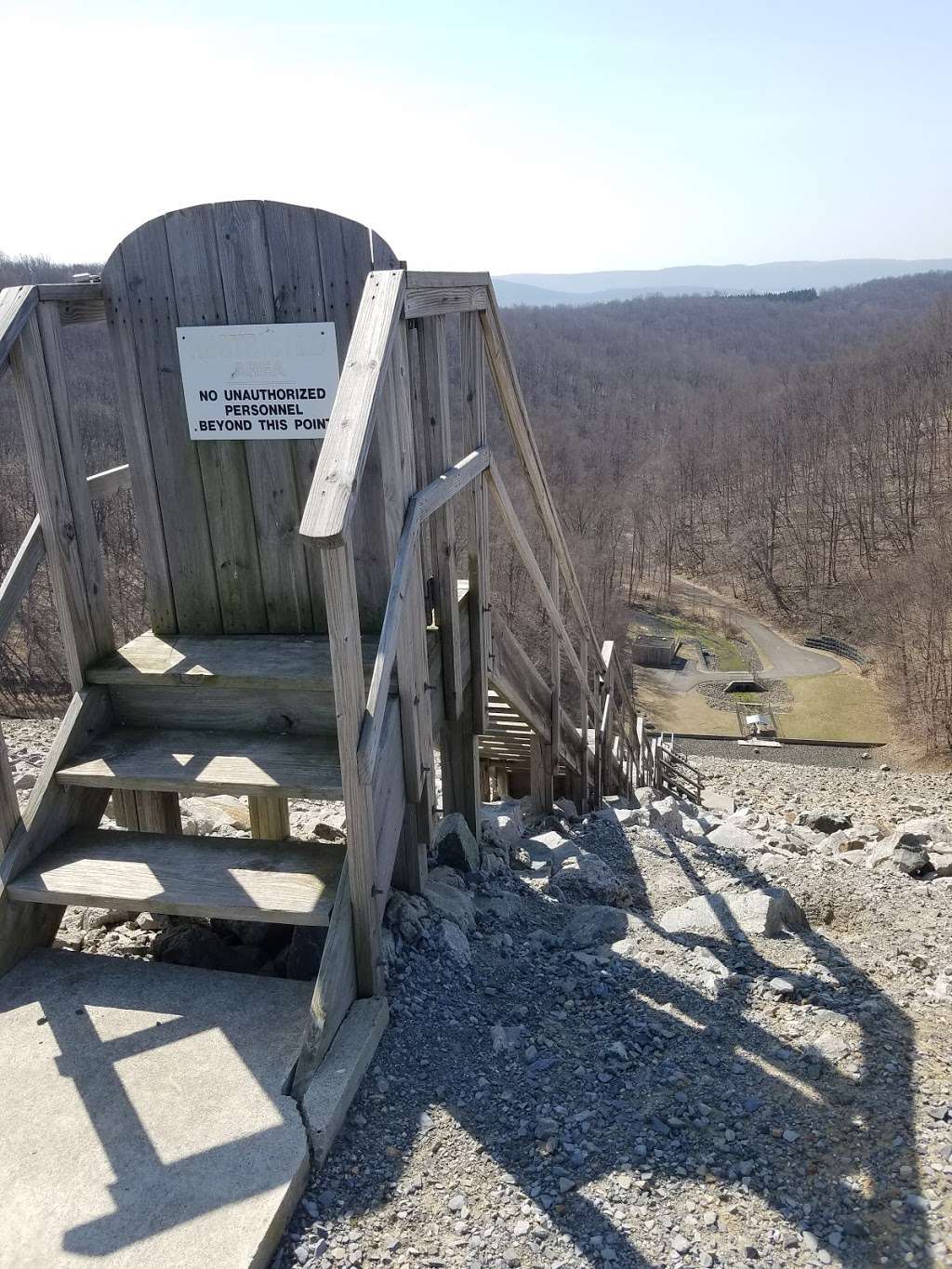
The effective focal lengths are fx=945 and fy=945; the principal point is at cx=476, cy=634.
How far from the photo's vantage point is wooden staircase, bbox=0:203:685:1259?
302cm

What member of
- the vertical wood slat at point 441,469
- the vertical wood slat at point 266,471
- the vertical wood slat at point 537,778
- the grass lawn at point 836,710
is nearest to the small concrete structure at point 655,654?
the grass lawn at point 836,710

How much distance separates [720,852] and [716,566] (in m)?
53.1

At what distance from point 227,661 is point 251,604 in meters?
0.39

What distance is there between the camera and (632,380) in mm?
99188

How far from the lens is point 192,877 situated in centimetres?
320

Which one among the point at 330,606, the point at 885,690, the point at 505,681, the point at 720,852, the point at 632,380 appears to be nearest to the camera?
the point at 330,606

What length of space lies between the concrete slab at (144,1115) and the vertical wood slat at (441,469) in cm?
170

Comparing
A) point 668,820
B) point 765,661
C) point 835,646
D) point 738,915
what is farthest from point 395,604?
point 835,646

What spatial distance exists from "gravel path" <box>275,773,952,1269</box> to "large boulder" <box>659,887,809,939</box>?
0.09 m

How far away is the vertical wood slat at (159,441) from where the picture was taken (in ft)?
12.2

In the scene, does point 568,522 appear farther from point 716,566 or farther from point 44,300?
point 44,300

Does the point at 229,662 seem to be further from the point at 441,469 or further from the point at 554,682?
the point at 554,682

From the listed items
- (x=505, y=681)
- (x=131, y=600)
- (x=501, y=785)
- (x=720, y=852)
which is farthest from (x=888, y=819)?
(x=131, y=600)

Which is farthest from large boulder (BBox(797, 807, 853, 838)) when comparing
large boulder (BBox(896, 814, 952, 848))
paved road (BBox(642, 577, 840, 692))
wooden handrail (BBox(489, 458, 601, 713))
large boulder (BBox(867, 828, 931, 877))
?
paved road (BBox(642, 577, 840, 692))
